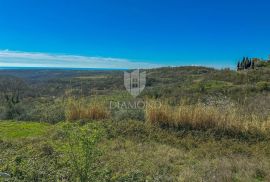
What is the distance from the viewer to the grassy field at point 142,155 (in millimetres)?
3850

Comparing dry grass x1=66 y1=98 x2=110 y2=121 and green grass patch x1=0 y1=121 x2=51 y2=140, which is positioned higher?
dry grass x1=66 y1=98 x2=110 y2=121

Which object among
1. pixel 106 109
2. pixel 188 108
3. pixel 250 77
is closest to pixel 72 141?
pixel 188 108

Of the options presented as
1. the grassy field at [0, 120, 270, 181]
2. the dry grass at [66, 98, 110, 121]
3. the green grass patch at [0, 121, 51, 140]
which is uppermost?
the dry grass at [66, 98, 110, 121]

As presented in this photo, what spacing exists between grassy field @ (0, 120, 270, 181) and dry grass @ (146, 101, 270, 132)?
293mm

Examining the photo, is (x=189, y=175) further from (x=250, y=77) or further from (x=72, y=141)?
(x=250, y=77)

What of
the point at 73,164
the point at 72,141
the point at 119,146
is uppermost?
the point at 72,141

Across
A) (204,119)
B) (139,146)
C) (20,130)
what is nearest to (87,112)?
(20,130)

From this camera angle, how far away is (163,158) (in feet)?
15.6

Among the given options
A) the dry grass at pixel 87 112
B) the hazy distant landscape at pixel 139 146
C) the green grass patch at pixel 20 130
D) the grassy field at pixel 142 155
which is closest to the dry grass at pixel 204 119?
the hazy distant landscape at pixel 139 146

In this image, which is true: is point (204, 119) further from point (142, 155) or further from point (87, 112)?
point (87, 112)

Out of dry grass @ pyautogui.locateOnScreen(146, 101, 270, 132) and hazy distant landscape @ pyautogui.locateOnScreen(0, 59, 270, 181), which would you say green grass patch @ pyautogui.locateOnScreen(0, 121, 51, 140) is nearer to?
hazy distant landscape @ pyautogui.locateOnScreen(0, 59, 270, 181)

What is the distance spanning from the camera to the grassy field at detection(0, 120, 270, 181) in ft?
12.6

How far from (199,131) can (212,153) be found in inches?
47.6

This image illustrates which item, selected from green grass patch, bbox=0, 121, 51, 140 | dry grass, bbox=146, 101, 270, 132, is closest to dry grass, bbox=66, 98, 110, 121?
green grass patch, bbox=0, 121, 51, 140
